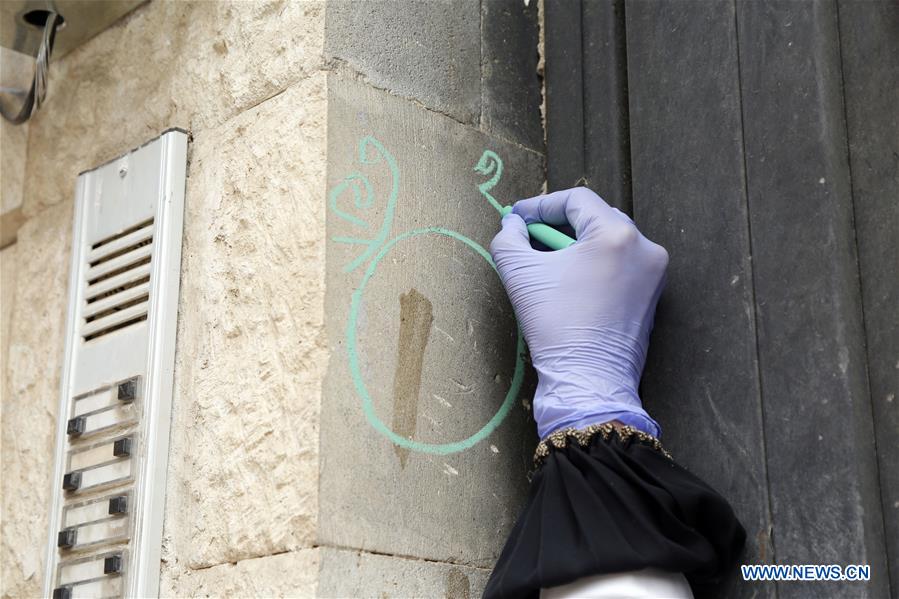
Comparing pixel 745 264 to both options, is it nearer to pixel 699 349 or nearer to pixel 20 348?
pixel 699 349

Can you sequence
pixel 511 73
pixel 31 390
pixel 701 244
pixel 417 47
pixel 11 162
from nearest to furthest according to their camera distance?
pixel 701 244
pixel 417 47
pixel 511 73
pixel 31 390
pixel 11 162

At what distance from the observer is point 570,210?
247cm

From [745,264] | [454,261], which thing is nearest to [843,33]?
[745,264]

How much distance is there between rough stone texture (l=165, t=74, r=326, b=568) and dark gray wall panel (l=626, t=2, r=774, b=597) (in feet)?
2.34

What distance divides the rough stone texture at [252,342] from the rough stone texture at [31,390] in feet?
1.73

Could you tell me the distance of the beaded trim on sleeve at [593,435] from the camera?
2242mm

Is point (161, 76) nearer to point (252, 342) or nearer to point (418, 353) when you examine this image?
point (252, 342)

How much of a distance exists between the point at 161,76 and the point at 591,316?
123 cm

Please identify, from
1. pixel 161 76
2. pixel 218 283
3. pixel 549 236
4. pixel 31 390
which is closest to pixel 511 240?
pixel 549 236

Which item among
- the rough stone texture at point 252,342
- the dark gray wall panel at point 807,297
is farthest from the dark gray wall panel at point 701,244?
the rough stone texture at point 252,342

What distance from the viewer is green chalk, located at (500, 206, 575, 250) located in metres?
2.47

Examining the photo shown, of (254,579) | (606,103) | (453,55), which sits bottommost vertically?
(254,579)

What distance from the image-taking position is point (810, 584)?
214 centimetres

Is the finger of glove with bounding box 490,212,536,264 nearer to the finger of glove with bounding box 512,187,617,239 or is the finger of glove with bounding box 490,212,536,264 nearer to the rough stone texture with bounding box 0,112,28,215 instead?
the finger of glove with bounding box 512,187,617,239
